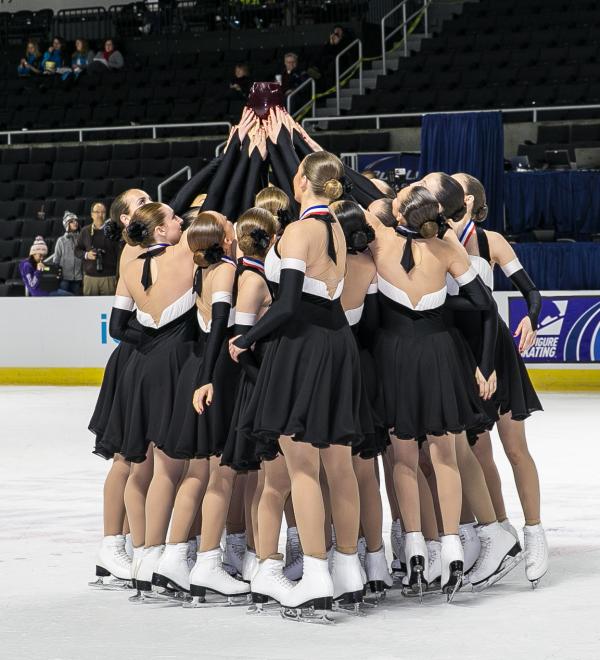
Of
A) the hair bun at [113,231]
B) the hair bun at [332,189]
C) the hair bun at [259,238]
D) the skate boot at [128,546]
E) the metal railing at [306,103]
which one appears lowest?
the skate boot at [128,546]

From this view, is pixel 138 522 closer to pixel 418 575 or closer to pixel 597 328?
pixel 418 575

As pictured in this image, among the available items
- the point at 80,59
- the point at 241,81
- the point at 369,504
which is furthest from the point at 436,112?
the point at 369,504

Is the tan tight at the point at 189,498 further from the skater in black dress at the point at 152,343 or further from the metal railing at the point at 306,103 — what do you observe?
the metal railing at the point at 306,103

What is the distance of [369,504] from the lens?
4.80 m

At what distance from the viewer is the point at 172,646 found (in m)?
4.11

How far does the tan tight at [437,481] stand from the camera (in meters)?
4.76

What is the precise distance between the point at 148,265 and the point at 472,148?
10.2m

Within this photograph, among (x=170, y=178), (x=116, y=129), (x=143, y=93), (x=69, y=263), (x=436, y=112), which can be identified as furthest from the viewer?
(x=143, y=93)

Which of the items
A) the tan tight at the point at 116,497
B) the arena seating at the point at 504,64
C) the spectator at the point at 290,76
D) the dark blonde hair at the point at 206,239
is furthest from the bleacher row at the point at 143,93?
the dark blonde hair at the point at 206,239

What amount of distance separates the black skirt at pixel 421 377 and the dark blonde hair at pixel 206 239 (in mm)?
631

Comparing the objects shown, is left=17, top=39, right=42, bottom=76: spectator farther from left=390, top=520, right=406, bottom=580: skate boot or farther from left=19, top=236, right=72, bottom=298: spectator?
left=390, top=520, right=406, bottom=580: skate boot

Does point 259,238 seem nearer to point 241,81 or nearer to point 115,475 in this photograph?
point 115,475

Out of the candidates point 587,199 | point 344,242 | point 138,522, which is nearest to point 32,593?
point 138,522

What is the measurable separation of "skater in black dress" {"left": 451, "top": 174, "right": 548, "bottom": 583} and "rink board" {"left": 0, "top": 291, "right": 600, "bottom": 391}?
785 centimetres
